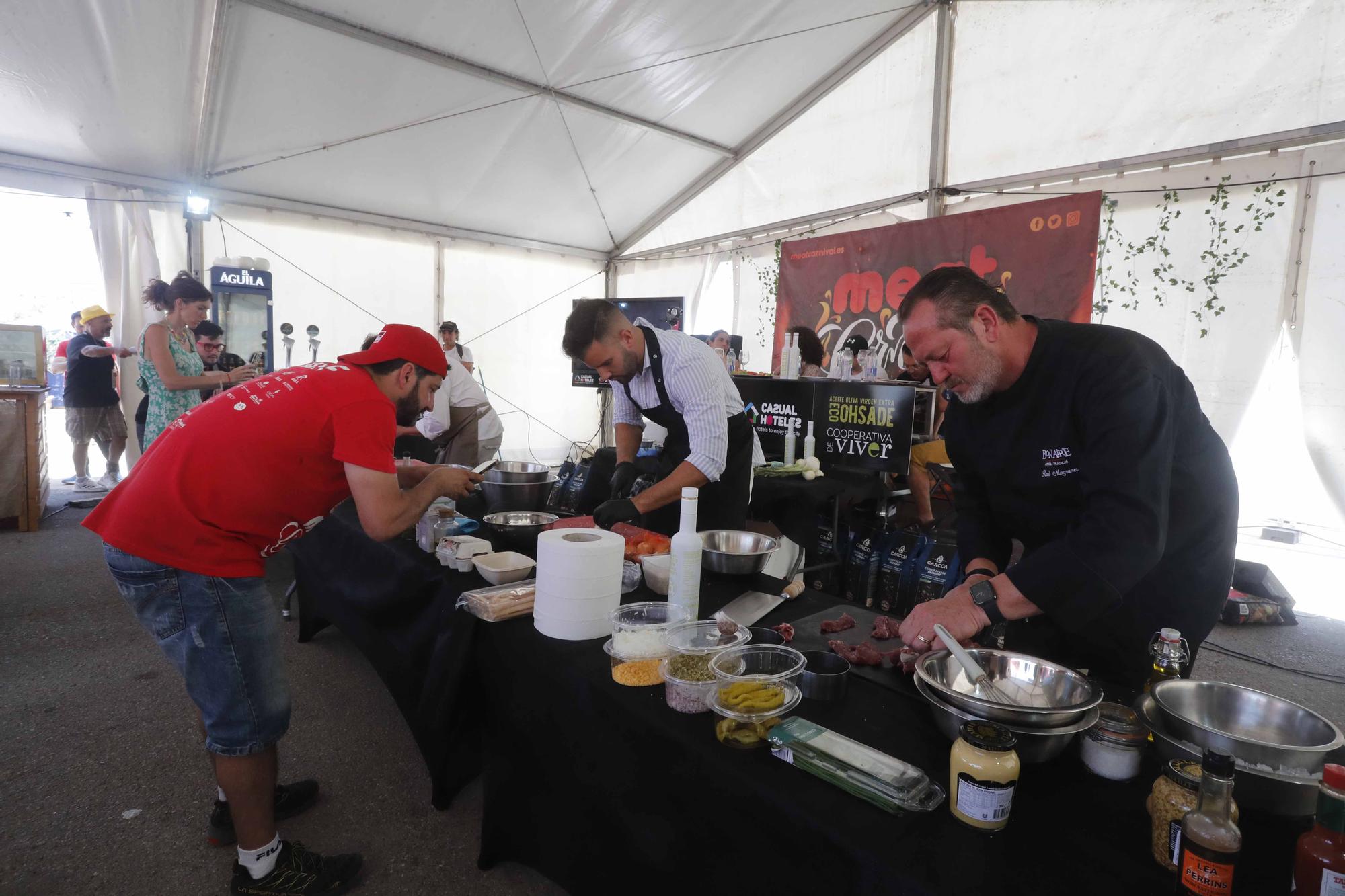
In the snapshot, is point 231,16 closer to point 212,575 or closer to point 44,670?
point 44,670

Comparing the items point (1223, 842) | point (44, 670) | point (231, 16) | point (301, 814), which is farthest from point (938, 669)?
point (231, 16)

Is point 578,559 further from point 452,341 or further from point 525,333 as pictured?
point 525,333

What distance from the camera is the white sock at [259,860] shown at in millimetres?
1842

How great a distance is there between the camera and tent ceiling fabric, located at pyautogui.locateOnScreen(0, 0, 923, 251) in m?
5.25

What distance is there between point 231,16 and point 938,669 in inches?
257

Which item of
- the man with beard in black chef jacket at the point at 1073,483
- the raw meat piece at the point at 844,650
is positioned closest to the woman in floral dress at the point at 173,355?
the raw meat piece at the point at 844,650

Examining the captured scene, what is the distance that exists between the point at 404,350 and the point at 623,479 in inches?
43.3

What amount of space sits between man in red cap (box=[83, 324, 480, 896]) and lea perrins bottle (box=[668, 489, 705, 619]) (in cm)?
75

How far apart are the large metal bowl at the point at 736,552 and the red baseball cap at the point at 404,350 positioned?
922mm

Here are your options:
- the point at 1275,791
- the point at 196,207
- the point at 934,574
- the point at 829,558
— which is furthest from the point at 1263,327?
the point at 196,207

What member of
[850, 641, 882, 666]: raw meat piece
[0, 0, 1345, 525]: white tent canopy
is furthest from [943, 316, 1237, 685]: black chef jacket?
[0, 0, 1345, 525]: white tent canopy

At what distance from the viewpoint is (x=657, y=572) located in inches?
76.2

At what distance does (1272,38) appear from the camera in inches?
184

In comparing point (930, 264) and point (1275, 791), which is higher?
point (930, 264)
